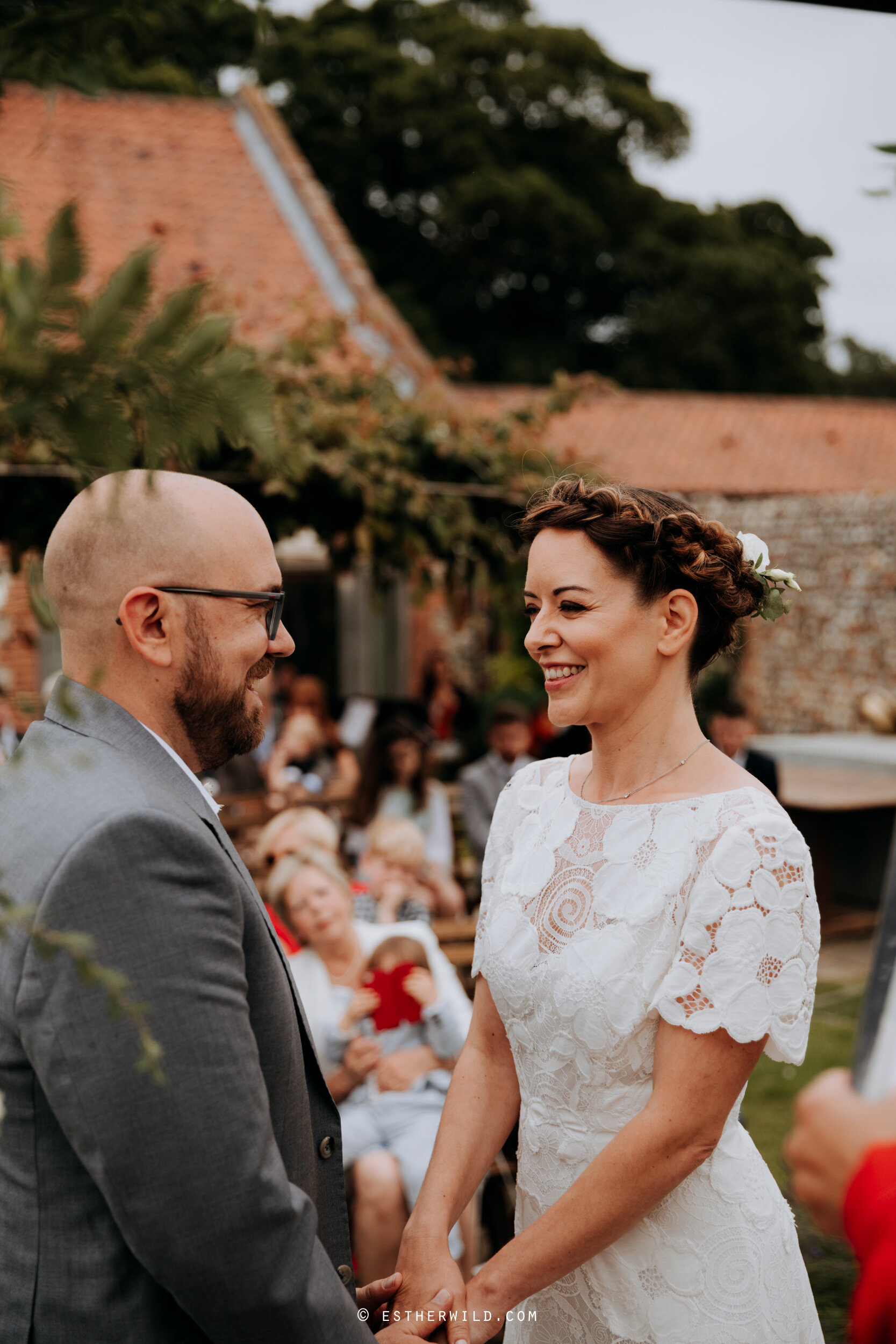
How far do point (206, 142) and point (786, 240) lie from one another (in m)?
21.3

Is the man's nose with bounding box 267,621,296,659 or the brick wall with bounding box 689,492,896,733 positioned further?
the brick wall with bounding box 689,492,896,733

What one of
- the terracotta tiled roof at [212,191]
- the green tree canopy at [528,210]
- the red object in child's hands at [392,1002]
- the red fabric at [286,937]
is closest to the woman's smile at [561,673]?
the red object in child's hands at [392,1002]

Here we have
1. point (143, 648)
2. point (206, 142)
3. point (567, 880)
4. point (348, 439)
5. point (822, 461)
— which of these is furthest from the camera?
point (822, 461)

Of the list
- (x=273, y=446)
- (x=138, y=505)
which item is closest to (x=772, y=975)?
(x=138, y=505)

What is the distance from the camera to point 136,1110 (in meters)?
1.26

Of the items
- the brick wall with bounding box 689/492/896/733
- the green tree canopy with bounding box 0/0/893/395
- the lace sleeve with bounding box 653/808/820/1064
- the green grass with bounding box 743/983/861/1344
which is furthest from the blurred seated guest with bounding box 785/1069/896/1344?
the green tree canopy with bounding box 0/0/893/395

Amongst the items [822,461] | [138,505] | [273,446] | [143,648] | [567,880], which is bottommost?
[822,461]

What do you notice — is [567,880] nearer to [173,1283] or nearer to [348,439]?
[173,1283]

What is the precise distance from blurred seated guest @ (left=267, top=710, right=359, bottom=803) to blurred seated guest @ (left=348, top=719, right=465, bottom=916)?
74cm

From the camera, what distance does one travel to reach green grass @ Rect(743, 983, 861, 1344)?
12.2ft

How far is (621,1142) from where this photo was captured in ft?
5.53

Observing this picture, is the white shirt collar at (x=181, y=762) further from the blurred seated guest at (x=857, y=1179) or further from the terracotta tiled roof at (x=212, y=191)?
the terracotta tiled roof at (x=212, y=191)

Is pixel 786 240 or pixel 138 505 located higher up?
pixel 138 505

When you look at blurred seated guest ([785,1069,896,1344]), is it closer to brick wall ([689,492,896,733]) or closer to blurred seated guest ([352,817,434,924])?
blurred seated guest ([352,817,434,924])
